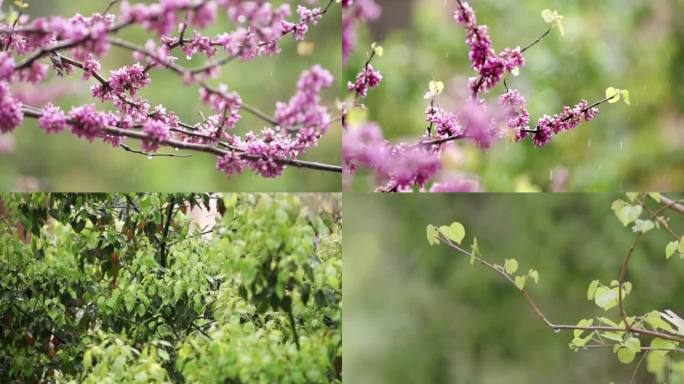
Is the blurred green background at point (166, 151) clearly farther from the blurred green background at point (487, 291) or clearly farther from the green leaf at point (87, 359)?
the green leaf at point (87, 359)

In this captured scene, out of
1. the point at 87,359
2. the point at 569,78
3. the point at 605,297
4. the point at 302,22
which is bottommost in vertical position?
the point at 87,359

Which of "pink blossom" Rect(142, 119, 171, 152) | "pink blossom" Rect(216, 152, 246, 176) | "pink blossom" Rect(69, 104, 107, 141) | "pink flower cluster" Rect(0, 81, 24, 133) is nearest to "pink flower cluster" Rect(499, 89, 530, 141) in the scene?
"pink blossom" Rect(216, 152, 246, 176)

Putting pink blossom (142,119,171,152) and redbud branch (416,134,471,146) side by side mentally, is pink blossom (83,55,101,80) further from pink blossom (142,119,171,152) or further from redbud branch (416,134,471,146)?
redbud branch (416,134,471,146)

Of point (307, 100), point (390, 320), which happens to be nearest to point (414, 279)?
point (390, 320)

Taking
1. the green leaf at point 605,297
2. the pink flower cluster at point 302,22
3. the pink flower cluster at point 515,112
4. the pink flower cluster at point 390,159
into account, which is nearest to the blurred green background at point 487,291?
the pink flower cluster at point 390,159

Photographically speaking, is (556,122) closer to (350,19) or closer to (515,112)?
(515,112)

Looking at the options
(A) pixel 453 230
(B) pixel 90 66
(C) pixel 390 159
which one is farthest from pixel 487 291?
(B) pixel 90 66
